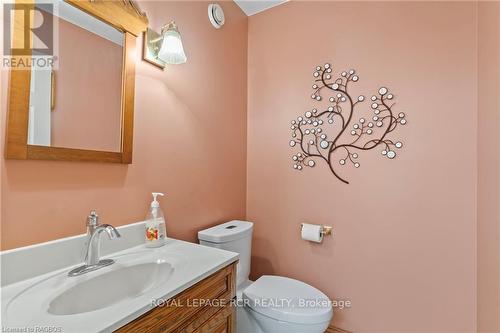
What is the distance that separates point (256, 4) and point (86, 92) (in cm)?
156

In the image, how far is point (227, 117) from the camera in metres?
1.81

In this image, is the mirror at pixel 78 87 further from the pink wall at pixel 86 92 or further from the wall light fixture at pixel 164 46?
the wall light fixture at pixel 164 46

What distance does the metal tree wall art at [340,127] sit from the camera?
1500 mm

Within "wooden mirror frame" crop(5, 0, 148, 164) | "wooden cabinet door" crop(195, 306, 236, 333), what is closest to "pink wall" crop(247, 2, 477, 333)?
"wooden cabinet door" crop(195, 306, 236, 333)

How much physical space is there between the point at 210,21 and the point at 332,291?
205cm

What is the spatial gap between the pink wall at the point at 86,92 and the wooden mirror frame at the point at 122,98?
0.03 m

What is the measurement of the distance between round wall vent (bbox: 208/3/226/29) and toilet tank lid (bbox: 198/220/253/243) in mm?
1380

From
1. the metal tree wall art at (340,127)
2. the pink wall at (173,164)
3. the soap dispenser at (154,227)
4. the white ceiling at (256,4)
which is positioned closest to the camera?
the pink wall at (173,164)

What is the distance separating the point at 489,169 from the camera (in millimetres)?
1109

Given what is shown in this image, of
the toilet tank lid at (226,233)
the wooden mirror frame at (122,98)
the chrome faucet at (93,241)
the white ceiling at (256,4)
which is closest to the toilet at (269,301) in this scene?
the toilet tank lid at (226,233)

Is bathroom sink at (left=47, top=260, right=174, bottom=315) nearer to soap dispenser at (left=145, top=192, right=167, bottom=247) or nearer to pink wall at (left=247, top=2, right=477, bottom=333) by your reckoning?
soap dispenser at (left=145, top=192, right=167, bottom=247)

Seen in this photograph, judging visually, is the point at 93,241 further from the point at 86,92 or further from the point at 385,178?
the point at 385,178

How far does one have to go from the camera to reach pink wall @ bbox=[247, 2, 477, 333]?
4.36ft

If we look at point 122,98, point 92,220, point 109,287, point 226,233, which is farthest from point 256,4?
point 109,287
